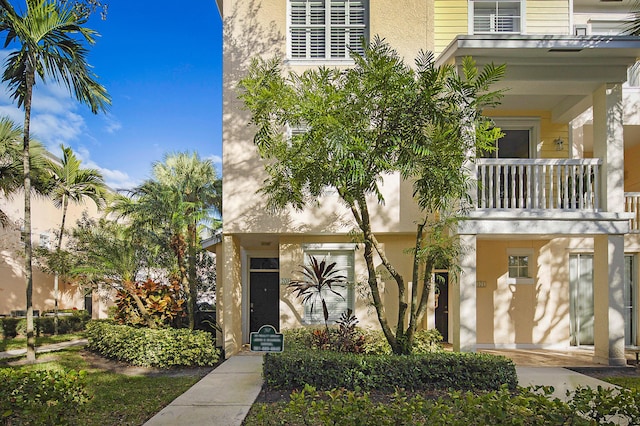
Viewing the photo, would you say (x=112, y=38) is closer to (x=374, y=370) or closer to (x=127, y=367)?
(x=127, y=367)

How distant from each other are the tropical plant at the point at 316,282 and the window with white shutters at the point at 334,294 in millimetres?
78

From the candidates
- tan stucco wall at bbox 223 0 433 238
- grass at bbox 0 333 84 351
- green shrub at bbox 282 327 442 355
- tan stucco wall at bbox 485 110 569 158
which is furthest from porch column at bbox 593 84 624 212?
grass at bbox 0 333 84 351

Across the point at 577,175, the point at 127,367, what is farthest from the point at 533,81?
the point at 127,367

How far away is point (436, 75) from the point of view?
6523 millimetres

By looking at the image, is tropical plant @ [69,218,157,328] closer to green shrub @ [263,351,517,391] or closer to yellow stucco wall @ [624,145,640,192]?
green shrub @ [263,351,517,391]

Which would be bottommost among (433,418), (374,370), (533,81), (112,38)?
(374,370)

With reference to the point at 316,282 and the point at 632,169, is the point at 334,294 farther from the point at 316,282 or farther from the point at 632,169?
the point at 632,169

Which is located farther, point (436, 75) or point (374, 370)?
point (374, 370)

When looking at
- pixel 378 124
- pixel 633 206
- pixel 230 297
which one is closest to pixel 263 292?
pixel 230 297

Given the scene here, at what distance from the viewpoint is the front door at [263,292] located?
13.0m

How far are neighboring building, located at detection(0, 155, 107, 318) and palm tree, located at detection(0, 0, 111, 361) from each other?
765cm

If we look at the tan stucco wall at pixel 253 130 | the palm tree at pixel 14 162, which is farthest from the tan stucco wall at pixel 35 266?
the tan stucco wall at pixel 253 130

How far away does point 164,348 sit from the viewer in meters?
10.3

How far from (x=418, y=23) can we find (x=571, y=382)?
27.9 feet
